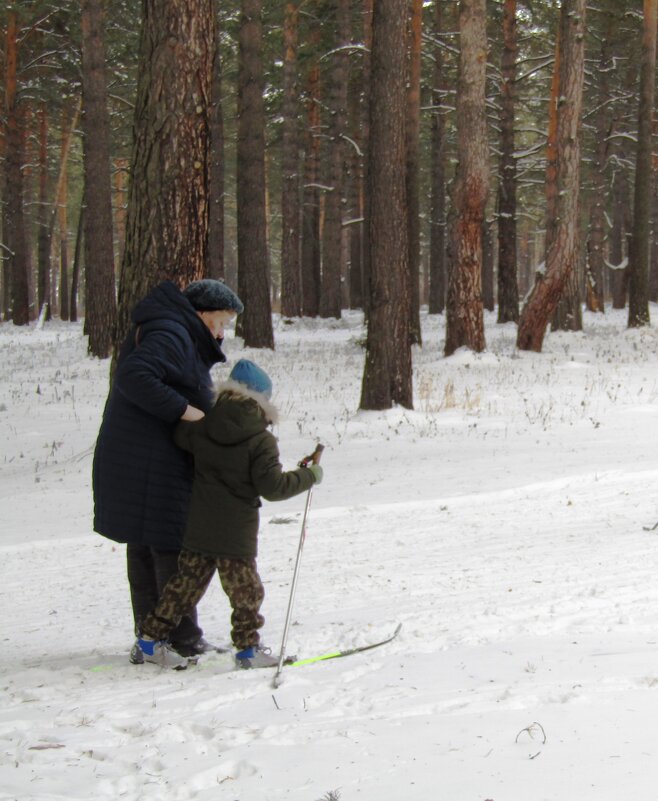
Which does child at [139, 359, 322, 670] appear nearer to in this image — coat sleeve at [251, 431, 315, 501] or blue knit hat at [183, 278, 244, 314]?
coat sleeve at [251, 431, 315, 501]

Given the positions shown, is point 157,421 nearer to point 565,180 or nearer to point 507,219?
point 565,180

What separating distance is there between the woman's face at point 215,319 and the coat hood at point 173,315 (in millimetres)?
24

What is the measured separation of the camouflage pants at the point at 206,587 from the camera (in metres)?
4.25

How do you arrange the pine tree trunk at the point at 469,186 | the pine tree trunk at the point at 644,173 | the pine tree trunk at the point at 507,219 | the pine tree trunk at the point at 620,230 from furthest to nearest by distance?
the pine tree trunk at the point at 620,230
the pine tree trunk at the point at 507,219
the pine tree trunk at the point at 644,173
the pine tree trunk at the point at 469,186

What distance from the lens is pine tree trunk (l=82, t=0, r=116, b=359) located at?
54.5 ft

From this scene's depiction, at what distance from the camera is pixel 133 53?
22.4 meters

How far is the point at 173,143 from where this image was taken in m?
6.66

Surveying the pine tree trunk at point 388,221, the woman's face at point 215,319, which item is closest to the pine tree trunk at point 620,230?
the pine tree trunk at point 388,221

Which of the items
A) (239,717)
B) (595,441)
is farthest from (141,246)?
(595,441)

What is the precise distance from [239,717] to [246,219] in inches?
570

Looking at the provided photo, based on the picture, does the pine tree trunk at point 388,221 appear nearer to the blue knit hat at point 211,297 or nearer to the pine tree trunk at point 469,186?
the pine tree trunk at point 469,186

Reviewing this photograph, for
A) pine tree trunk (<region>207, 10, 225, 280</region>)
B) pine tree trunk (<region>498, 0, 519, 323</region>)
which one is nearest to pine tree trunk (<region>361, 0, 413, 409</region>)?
pine tree trunk (<region>207, 10, 225, 280</region>)

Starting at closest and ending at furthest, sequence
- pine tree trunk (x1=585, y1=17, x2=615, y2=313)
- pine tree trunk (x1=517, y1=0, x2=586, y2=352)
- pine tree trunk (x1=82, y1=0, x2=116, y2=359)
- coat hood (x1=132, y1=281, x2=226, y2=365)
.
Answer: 1. coat hood (x1=132, y1=281, x2=226, y2=365)
2. pine tree trunk (x1=517, y1=0, x2=586, y2=352)
3. pine tree trunk (x1=82, y1=0, x2=116, y2=359)
4. pine tree trunk (x1=585, y1=17, x2=615, y2=313)

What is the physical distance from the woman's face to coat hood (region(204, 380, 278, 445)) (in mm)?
465
